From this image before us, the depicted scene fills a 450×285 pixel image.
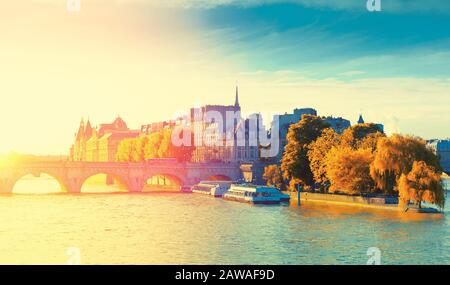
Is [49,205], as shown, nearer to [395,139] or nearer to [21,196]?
[21,196]

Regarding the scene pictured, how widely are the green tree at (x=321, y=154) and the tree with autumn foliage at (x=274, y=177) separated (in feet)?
41.7

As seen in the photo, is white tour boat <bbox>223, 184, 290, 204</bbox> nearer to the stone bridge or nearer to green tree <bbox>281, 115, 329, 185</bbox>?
green tree <bbox>281, 115, 329, 185</bbox>

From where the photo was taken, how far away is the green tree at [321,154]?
74312 millimetres

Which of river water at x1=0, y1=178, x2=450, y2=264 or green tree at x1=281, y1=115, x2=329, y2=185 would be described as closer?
river water at x1=0, y1=178, x2=450, y2=264

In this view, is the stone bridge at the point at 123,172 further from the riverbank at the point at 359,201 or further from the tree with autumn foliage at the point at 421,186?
the tree with autumn foliage at the point at 421,186

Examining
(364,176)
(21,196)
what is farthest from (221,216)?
(21,196)

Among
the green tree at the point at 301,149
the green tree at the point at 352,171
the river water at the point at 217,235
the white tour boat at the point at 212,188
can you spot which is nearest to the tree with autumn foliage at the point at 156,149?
the white tour boat at the point at 212,188

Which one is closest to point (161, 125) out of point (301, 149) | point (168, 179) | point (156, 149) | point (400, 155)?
point (156, 149)

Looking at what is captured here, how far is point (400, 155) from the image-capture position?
6100cm

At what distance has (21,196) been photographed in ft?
274

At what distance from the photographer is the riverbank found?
58000 millimetres

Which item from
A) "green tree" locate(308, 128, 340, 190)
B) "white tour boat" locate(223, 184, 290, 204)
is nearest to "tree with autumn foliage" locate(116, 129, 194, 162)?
"white tour boat" locate(223, 184, 290, 204)

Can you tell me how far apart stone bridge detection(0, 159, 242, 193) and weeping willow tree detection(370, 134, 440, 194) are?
4444 cm
